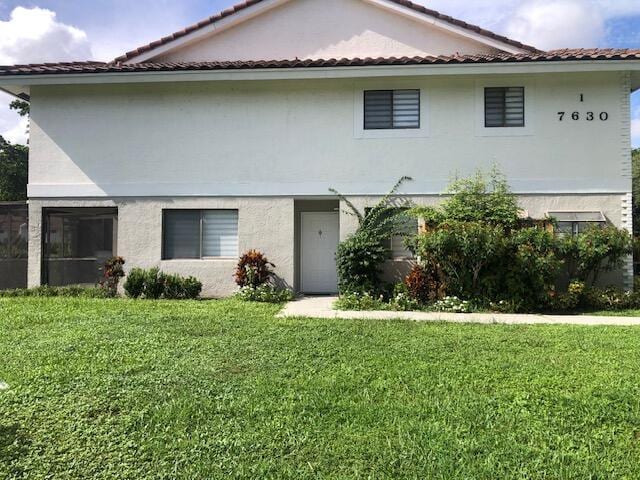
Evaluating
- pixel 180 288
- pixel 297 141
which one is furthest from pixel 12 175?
pixel 297 141

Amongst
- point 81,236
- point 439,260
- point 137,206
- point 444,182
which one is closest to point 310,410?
point 439,260

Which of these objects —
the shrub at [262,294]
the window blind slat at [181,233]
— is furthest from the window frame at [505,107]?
the window blind slat at [181,233]

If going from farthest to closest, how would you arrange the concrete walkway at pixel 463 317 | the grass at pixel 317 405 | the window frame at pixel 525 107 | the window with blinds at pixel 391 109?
the window with blinds at pixel 391 109, the window frame at pixel 525 107, the concrete walkway at pixel 463 317, the grass at pixel 317 405

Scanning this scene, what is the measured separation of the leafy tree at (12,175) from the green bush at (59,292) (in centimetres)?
2306

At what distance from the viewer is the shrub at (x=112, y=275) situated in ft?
37.9

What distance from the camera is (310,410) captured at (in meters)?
4.13

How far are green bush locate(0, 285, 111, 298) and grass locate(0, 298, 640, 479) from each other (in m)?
4.54

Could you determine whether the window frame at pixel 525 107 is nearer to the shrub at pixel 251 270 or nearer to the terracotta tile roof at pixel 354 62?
the terracotta tile roof at pixel 354 62

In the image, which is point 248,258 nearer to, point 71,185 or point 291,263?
point 291,263

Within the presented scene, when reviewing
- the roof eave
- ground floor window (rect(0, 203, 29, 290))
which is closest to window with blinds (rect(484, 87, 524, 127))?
the roof eave

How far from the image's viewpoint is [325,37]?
511 inches

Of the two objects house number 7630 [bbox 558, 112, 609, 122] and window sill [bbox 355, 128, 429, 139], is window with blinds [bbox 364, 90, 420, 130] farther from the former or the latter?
house number 7630 [bbox 558, 112, 609, 122]

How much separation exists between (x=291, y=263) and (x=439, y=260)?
3652 millimetres

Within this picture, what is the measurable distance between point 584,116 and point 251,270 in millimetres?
8703
